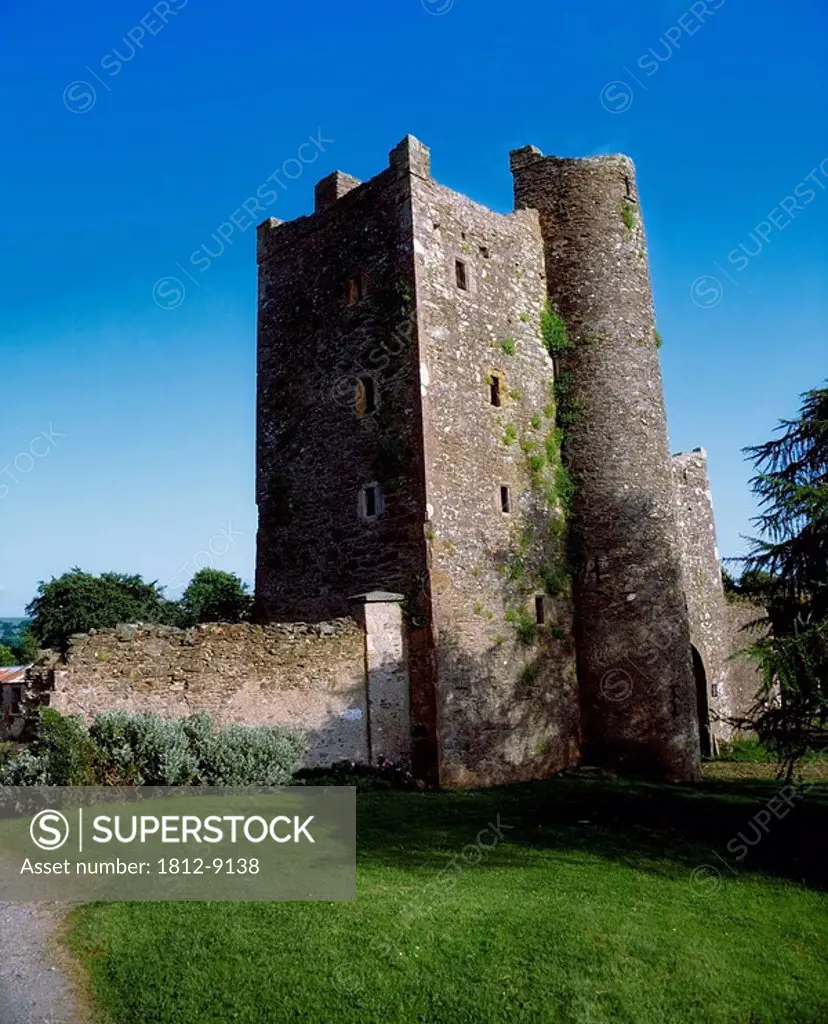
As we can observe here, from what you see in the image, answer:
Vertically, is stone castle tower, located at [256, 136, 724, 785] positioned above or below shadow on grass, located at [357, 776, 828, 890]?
above

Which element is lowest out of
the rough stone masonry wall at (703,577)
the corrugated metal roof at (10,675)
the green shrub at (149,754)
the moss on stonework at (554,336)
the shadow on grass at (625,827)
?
the shadow on grass at (625,827)

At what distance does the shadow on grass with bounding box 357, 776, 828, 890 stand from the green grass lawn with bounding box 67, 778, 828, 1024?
0.07m

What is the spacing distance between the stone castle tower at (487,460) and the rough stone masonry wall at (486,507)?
0.17 ft

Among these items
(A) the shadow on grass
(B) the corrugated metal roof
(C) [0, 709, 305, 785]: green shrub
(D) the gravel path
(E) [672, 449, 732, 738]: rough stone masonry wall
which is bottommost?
(A) the shadow on grass

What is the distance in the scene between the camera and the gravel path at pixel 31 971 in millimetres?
5977

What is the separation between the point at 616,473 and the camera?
18.5 metres

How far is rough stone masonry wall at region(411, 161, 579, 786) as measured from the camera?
1580cm

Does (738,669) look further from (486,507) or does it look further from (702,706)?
(486,507)

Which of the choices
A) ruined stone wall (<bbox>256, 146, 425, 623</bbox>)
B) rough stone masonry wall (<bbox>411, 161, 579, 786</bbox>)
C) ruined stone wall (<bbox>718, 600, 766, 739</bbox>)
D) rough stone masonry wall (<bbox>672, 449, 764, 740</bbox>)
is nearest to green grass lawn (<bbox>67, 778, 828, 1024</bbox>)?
rough stone masonry wall (<bbox>411, 161, 579, 786</bbox>)

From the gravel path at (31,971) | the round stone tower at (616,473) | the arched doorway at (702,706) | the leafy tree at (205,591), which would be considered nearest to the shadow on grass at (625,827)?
the round stone tower at (616,473)

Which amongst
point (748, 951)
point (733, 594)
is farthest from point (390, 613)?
point (733, 594)

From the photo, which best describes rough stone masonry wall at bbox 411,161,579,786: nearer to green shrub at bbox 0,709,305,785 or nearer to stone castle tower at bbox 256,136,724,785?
stone castle tower at bbox 256,136,724,785

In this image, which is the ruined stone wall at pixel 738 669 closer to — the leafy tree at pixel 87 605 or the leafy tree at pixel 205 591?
the leafy tree at pixel 205 591

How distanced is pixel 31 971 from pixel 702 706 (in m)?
19.8
